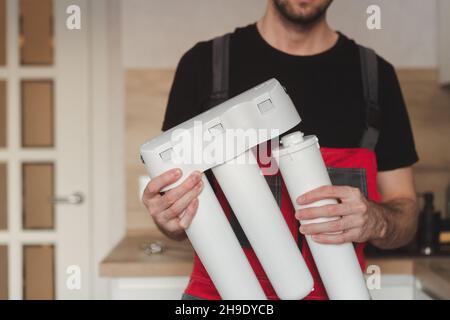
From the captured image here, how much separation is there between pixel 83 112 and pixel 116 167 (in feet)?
0.48

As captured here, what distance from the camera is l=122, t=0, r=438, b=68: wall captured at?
1004 millimetres

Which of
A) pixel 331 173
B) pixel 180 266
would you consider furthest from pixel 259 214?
pixel 180 266

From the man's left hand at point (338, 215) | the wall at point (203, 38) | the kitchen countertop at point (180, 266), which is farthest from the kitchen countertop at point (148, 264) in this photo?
the man's left hand at point (338, 215)

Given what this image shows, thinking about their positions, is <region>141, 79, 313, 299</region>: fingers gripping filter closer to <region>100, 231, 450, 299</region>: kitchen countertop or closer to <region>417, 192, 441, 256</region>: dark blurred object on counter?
<region>100, 231, 450, 299</region>: kitchen countertop

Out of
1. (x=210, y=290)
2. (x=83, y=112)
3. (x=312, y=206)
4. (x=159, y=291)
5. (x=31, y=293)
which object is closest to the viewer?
(x=312, y=206)

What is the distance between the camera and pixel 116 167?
1335 millimetres

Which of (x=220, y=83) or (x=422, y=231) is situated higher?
(x=220, y=83)

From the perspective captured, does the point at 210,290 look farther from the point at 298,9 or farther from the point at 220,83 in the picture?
the point at 298,9

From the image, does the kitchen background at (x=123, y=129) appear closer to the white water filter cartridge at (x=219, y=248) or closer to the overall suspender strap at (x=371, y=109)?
the overall suspender strap at (x=371, y=109)

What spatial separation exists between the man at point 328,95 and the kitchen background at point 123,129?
9.6 inches

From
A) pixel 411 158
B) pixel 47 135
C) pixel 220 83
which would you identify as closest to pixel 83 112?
pixel 47 135

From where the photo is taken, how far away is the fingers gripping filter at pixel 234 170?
54cm

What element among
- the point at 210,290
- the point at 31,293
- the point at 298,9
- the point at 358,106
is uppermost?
the point at 298,9

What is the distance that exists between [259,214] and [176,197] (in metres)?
0.08
